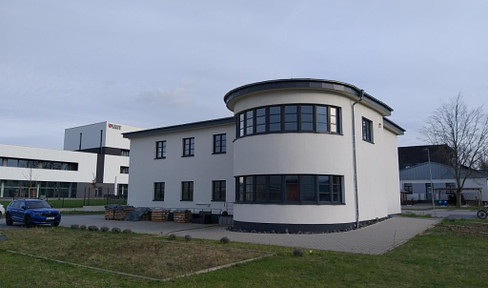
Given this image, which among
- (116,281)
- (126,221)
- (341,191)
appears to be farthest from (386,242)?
(126,221)

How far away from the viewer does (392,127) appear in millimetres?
26578

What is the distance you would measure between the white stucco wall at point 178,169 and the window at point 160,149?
292 mm

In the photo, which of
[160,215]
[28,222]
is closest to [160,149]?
[160,215]

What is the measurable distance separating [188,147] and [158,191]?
404 cm

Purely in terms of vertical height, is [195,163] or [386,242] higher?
[195,163]

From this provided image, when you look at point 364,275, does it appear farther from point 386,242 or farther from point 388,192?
point 388,192

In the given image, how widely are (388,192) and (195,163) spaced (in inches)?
497

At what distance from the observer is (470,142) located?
47.2 m

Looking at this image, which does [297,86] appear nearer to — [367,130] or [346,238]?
[367,130]

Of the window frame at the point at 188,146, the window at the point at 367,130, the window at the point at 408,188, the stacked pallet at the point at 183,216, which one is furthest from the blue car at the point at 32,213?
the window at the point at 408,188

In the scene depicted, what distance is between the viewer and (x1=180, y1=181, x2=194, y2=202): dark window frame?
Result: 25.9 metres

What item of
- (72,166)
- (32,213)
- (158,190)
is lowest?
(32,213)

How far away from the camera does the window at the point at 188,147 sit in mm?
26375

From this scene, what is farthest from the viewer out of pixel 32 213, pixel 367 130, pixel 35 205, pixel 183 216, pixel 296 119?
pixel 183 216
